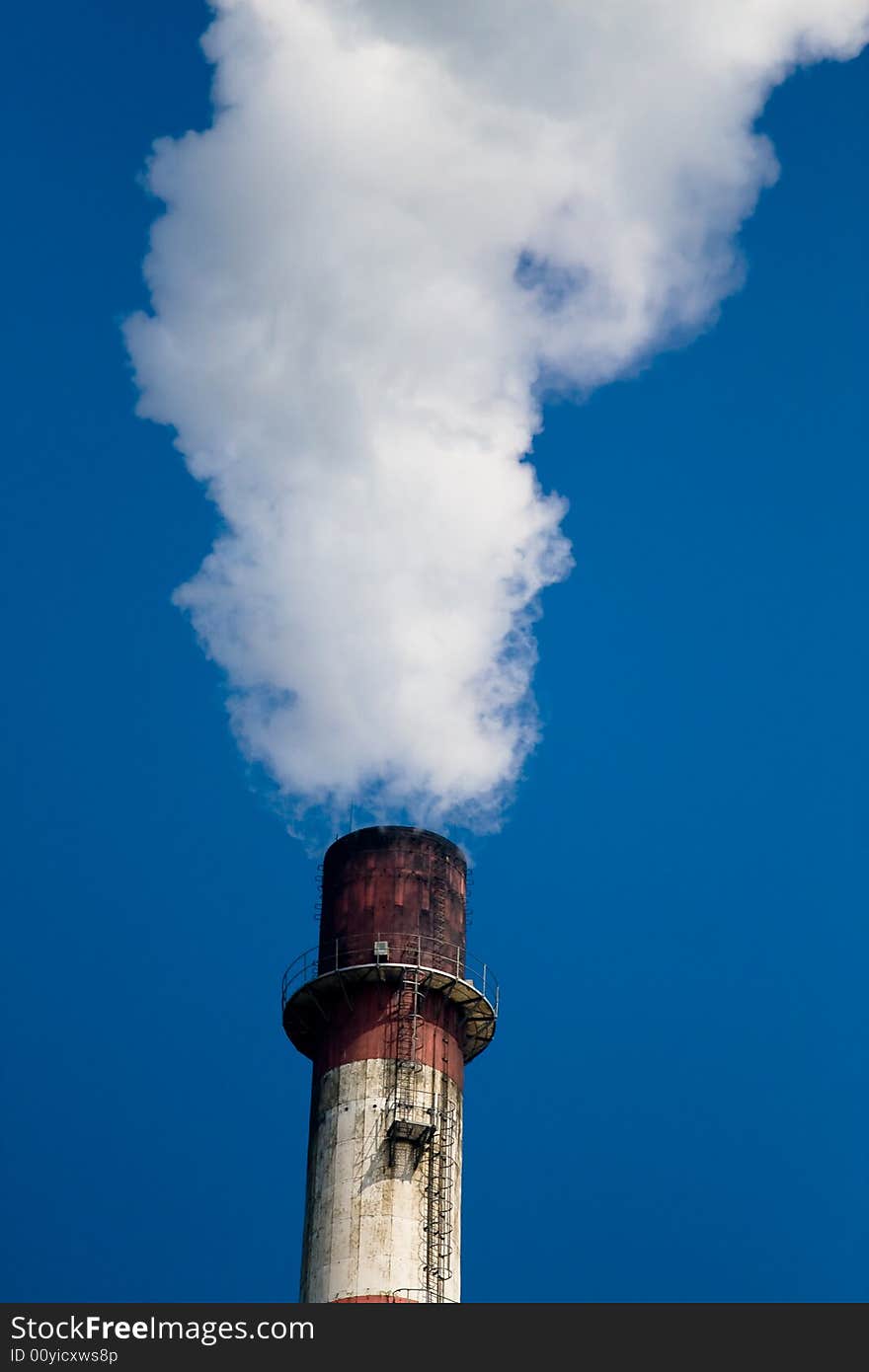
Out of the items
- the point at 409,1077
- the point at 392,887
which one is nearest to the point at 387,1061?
the point at 409,1077

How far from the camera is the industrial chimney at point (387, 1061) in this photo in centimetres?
5822

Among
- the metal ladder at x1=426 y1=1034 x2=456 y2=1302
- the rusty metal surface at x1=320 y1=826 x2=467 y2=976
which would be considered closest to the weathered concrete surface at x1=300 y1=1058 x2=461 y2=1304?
the metal ladder at x1=426 y1=1034 x2=456 y2=1302

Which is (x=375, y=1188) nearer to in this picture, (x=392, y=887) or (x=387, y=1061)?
(x=387, y=1061)

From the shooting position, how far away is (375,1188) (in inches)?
2325

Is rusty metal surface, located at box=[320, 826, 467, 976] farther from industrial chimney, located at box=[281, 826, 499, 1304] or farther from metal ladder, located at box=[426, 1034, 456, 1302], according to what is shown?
metal ladder, located at box=[426, 1034, 456, 1302]

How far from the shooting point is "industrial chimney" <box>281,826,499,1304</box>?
5822cm

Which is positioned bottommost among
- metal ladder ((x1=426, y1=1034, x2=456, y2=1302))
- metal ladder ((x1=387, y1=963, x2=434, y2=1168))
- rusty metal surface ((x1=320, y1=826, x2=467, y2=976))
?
metal ladder ((x1=426, y1=1034, x2=456, y2=1302))

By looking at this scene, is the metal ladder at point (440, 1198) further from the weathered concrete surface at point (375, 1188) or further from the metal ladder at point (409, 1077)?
the metal ladder at point (409, 1077)

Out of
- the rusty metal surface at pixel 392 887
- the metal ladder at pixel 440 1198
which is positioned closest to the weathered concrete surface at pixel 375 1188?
the metal ladder at pixel 440 1198

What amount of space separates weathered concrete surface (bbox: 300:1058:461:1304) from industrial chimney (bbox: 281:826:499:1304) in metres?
0.04
